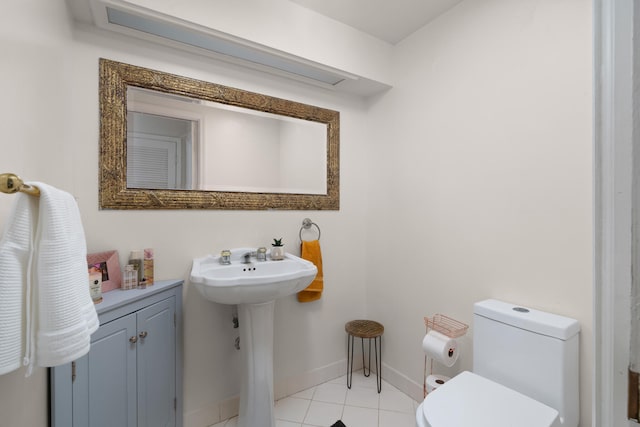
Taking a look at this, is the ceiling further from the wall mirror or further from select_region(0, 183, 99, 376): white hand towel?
select_region(0, 183, 99, 376): white hand towel

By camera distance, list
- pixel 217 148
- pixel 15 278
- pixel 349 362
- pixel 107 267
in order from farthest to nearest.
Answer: pixel 349 362 → pixel 217 148 → pixel 107 267 → pixel 15 278

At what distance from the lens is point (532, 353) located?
1.15m

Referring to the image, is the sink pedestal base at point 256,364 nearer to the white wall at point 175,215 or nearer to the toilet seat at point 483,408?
the white wall at point 175,215

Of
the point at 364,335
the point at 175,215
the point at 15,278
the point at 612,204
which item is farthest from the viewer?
the point at 364,335

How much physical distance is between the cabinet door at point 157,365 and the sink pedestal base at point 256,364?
0.35 metres

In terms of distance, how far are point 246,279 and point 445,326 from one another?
118 cm

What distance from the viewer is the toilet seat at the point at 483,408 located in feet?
3.14

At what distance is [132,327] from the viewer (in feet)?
3.87

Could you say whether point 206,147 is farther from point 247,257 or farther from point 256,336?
point 256,336

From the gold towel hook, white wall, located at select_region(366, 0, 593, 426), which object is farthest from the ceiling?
the gold towel hook

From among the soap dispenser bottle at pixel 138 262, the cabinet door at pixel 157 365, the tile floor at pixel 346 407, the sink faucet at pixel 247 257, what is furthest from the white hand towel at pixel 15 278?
the tile floor at pixel 346 407

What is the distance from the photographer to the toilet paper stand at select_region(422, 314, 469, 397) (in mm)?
1491

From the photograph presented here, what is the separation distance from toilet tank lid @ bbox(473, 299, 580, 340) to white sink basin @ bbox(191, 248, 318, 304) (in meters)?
0.86

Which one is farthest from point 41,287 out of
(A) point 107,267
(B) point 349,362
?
(B) point 349,362
